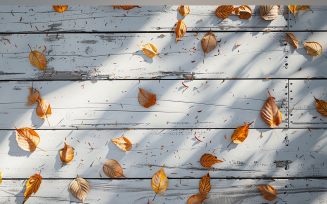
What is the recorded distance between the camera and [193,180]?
62cm

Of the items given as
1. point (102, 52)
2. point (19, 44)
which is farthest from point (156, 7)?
point (19, 44)

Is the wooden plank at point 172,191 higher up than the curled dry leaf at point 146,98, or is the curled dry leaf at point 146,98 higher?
the curled dry leaf at point 146,98

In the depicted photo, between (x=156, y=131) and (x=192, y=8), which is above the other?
(x=192, y=8)

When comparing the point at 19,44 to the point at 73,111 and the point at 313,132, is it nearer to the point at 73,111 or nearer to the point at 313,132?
the point at 73,111

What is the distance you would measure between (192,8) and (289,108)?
551 millimetres

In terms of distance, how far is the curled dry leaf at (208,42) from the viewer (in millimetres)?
601

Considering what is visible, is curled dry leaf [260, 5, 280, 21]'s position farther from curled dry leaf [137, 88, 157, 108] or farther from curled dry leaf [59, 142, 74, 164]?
curled dry leaf [59, 142, 74, 164]

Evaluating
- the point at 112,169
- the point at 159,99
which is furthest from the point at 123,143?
the point at 159,99

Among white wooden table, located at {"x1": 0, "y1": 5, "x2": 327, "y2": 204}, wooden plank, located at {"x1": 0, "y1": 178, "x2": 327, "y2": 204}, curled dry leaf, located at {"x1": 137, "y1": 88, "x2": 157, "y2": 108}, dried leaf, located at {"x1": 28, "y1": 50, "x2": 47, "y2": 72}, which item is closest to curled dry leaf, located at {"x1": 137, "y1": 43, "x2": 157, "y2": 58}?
white wooden table, located at {"x1": 0, "y1": 5, "x2": 327, "y2": 204}

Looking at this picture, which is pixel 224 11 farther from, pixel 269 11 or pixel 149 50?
pixel 149 50

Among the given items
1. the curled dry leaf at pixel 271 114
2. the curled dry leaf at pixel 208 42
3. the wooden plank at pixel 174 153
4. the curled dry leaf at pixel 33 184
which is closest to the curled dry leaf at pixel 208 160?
the wooden plank at pixel 174 153

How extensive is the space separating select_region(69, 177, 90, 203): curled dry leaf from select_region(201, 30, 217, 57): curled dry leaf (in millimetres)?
700

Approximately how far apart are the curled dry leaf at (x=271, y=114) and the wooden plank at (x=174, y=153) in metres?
0.04

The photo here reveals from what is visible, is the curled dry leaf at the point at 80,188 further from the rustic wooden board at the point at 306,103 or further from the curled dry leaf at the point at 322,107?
the curled dry leaf at the point at 322,107
